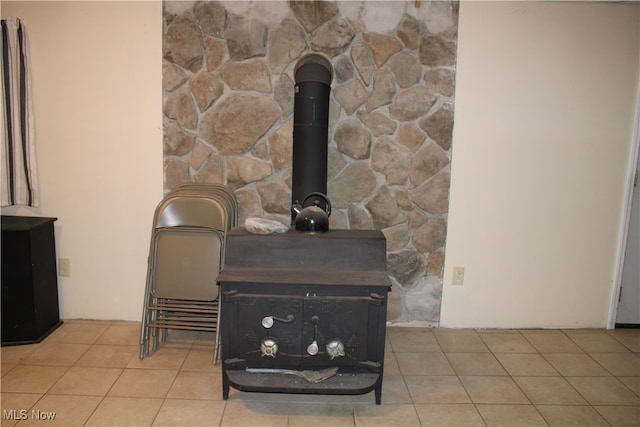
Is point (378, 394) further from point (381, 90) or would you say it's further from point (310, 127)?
point (381, 90)

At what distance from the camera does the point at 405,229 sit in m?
2.99

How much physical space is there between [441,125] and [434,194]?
441 millimetres

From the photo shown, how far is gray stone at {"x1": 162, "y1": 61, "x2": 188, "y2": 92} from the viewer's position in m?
2.84

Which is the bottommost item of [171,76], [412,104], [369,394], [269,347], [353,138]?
[369,394]

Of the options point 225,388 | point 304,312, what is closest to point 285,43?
point 304,312

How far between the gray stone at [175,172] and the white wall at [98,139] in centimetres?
5

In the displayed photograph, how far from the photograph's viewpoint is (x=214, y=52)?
2.84 m

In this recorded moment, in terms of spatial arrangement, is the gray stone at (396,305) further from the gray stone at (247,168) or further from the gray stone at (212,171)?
the gray stone at (212,171)

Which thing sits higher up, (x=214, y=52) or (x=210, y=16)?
(x=210, y=16)

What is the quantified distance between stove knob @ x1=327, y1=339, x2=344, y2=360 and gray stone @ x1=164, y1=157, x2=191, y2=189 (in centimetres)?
147

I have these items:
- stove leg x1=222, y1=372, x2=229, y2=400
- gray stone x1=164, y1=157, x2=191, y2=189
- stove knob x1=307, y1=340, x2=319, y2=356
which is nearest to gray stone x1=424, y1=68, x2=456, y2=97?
gray stone x1=164, y1=157, x2=191, y2=189

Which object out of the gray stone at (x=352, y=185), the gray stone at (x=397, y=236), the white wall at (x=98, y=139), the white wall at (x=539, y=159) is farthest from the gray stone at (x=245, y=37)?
the gray stone at (x=397, y=236)

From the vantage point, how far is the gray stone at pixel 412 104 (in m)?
2.87

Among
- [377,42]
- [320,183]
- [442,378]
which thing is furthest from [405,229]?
[377,42]
